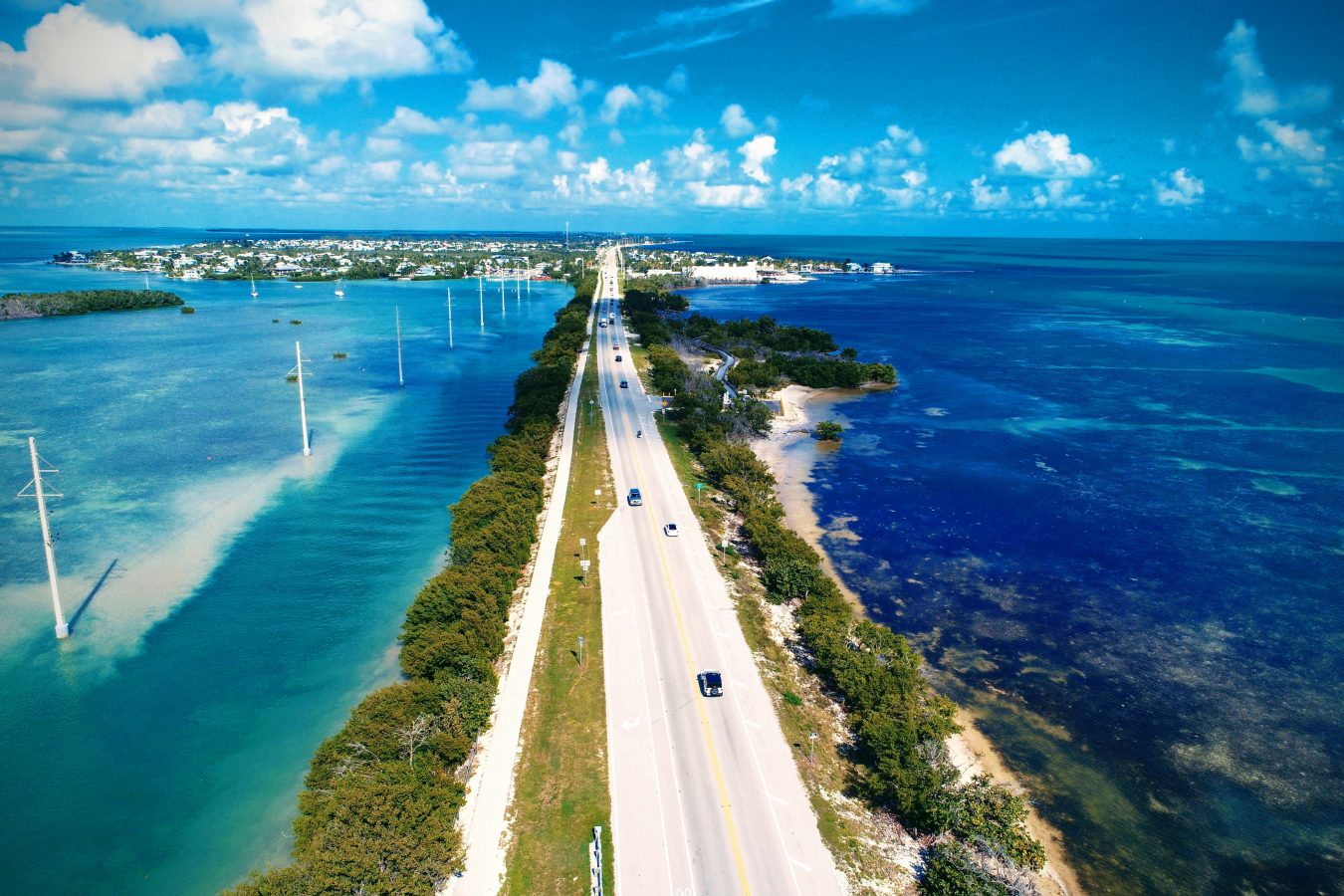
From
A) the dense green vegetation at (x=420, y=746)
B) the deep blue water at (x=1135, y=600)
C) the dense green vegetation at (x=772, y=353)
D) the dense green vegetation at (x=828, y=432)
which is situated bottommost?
the deep blue water at (x=1135, y=600)

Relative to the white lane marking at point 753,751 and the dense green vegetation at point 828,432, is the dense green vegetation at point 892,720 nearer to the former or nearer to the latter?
the white lane marking at point 753,751

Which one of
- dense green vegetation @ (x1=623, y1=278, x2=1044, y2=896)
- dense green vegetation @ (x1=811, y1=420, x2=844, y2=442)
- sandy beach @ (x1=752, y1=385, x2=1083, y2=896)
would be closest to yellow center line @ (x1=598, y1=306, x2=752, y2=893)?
dense green vegetation @ (x1=623, y1=278, x2=1044, y2=896)

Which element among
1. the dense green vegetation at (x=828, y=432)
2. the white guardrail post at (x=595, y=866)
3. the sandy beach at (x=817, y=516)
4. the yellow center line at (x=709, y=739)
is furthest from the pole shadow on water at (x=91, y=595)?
the dense green vegetation at (x=828, y=432)

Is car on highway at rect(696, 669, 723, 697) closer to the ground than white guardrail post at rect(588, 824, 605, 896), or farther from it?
farther from it

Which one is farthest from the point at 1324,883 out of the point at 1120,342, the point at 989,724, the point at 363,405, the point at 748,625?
the point at 1120,342

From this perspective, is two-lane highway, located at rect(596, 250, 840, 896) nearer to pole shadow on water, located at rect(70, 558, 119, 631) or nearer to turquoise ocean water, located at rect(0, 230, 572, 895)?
turquoise ocean water, located at rect(0, 230, 572, 895)

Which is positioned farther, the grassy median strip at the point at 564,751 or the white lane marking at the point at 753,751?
the white lane marking at the point at 753,751
